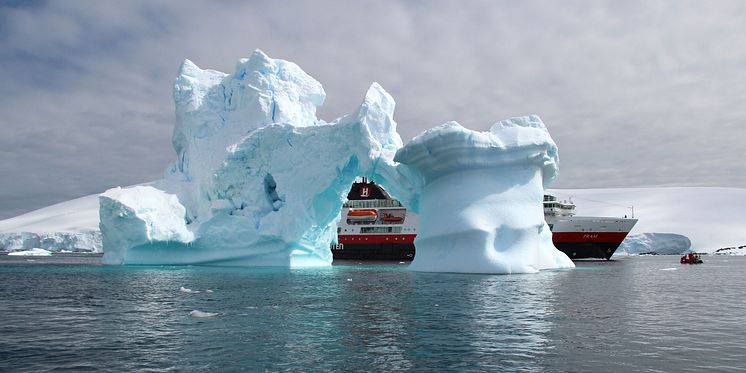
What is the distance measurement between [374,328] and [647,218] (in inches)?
2973

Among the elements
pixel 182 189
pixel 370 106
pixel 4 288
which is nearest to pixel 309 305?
pixel 4 288

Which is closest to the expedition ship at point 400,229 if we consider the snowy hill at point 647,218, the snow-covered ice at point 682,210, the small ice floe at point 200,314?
the snow-covered ice at point 682,210

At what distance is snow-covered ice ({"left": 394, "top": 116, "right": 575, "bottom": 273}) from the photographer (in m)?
20.6

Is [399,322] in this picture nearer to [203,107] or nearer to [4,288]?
[4,288]

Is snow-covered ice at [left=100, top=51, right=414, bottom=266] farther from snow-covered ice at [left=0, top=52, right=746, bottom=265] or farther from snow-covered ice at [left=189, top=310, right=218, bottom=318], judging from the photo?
snow-covered ice at [left=189, top=310, right=218, bottom=318]

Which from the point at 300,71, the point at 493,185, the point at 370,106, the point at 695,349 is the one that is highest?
the point at 300,71

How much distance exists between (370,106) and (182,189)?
33.9ft

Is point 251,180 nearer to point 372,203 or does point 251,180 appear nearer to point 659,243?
point 372,203

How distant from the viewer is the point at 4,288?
17.6 m

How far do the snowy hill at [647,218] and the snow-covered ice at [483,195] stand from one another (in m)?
54.6

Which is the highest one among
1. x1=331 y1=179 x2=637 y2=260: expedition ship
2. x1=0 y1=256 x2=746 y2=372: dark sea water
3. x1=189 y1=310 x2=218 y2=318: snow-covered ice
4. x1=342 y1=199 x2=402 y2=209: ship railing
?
x1=342 y1=199 x2=402 y2=209: ship railing

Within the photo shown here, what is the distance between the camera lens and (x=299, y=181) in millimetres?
26359

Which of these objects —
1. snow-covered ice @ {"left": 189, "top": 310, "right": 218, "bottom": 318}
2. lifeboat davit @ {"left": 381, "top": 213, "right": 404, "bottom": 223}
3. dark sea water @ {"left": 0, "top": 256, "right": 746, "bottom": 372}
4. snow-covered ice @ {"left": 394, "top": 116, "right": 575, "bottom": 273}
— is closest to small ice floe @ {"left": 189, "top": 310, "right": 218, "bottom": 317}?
snow-covered ice @ {"left": 189, "top": 310, "right": 218, "bottom": 318}

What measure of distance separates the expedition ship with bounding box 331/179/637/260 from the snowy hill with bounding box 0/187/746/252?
30375 millimetres
